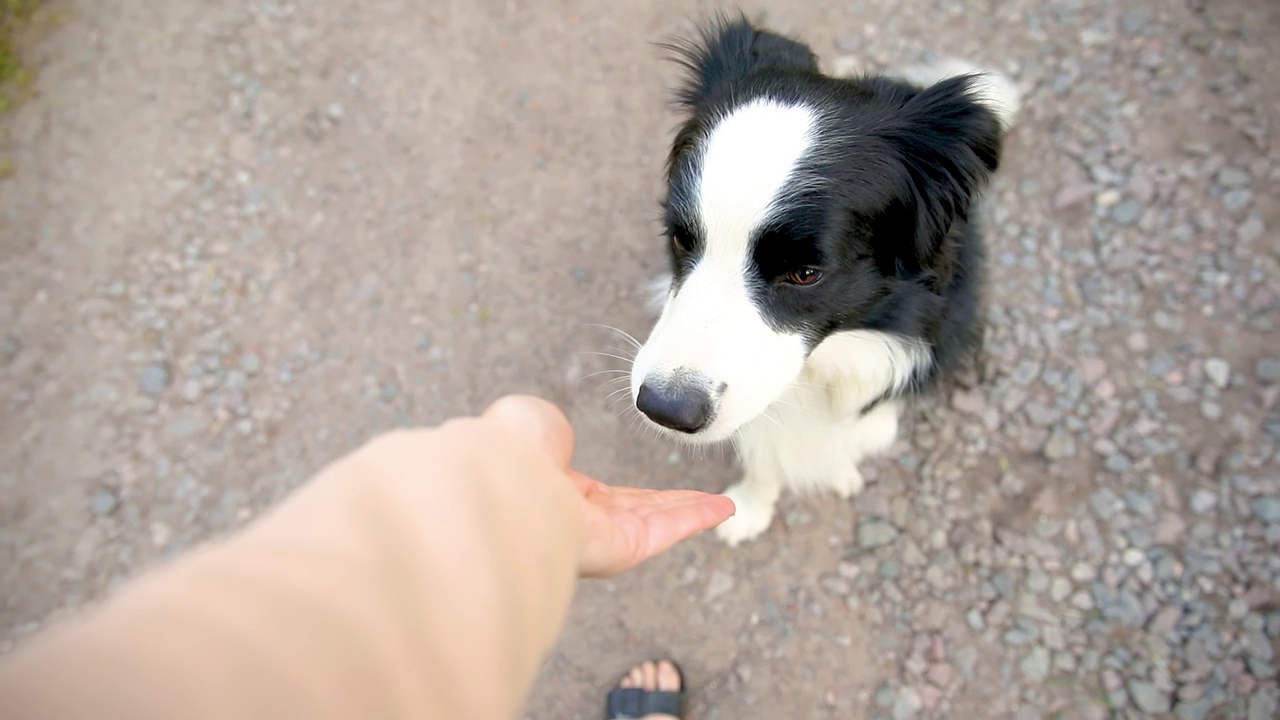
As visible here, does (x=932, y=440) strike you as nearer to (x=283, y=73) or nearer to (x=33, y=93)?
(x=283, y=73)

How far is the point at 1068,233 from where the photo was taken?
2576mm

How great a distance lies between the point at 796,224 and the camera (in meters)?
1.50

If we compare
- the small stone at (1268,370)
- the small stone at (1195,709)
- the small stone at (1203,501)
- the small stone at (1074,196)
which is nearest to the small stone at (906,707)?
the small stone at (1195,709)

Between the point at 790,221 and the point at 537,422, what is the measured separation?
689 millimetres

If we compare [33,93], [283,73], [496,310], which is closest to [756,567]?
[496,310]

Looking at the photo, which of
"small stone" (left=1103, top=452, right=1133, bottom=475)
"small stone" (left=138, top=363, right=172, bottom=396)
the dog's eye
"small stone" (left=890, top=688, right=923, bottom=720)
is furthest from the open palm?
"small stone" (left=138, top=363, right=172, bottom=396)

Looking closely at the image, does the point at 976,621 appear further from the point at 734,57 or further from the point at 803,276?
the point at 734,57

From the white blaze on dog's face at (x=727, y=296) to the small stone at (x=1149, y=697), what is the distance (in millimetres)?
1552

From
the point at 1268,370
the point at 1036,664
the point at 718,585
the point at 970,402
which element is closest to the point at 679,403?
the point at 718,585

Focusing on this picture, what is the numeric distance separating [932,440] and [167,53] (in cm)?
348

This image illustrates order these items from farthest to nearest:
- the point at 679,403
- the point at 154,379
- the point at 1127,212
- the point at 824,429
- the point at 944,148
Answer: the point at 154,379 < the point at 1127,212 < the point at 824,429 < the point at 944,148 < the point at 679,403

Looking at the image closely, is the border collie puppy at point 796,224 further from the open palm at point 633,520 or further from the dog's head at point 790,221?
the open palm at point 633,520

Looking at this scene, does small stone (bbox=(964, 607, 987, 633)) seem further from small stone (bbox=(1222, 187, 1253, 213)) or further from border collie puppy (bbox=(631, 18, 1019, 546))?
small stone (bbox=(1222, 187, 1253, 213))

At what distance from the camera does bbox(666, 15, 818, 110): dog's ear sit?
72.2 inches
